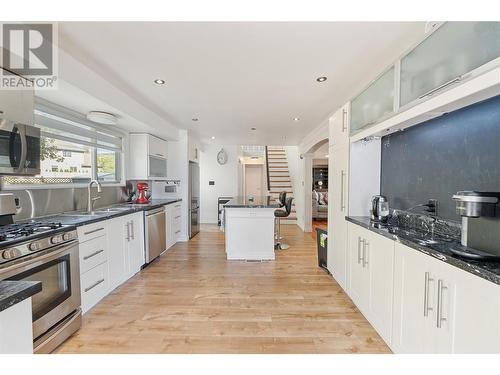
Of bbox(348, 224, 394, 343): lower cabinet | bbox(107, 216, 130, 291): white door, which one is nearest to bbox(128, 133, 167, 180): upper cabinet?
bbox(107, 216, 130, 291): white door

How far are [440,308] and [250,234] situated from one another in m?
2.88

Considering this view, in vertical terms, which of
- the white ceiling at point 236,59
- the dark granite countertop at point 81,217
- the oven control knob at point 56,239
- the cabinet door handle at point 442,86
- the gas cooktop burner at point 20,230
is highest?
the white ceiling at point 236,59

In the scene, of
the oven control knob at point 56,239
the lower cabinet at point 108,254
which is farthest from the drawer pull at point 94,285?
the oven control knob at point 56,239

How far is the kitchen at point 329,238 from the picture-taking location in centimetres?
130

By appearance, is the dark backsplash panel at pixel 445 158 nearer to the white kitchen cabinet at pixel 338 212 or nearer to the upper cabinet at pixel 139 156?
the white kitchen cabinet at pixel 338 212

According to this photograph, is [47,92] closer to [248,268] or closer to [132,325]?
[132,325]

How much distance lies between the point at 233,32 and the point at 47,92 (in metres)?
1.90

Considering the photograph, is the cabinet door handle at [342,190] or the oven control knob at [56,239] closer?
the oven control knob at [56,239]

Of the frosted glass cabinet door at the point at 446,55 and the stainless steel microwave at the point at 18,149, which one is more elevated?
the frosted glass cabinet door at the point at 446,55

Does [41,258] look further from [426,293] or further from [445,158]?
[445,158]

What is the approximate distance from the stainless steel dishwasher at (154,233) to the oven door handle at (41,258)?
151cm

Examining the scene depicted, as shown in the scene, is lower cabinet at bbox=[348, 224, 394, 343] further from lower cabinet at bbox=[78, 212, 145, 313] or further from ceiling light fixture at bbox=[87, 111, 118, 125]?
ceiling light fixture at bbox=[87, 111, 118, 125]

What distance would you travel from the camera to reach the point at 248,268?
3543 millimetres

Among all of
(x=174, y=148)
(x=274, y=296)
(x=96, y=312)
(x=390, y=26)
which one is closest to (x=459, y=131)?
(x=390, y=26)
